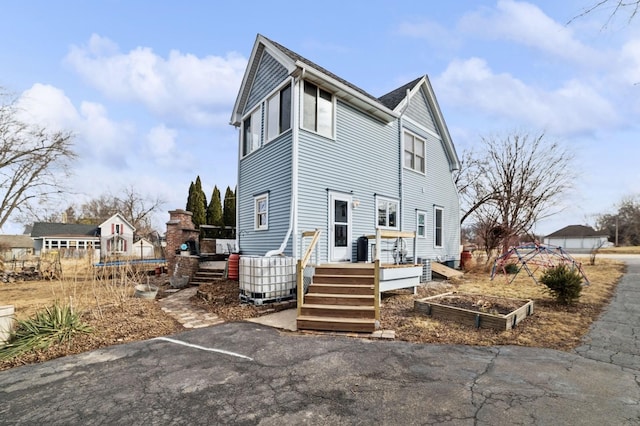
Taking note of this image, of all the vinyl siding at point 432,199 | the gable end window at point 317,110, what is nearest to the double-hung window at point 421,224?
the vinyl siding at point 432,199

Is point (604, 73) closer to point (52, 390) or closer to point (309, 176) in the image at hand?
point (309, 176)

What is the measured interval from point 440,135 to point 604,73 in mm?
11875

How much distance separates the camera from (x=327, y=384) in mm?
3561

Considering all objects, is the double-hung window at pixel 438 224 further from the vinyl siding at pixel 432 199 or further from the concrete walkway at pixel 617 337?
the concrete walkway at pixel 617 337

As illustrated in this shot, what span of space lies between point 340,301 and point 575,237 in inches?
2826

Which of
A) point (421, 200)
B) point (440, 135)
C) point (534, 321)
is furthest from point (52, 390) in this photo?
point (440, 135)

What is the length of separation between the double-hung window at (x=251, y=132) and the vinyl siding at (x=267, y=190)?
1.26 feet

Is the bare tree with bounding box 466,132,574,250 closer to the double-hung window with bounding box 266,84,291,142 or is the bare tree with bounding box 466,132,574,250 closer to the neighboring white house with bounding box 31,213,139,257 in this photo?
the double-hung window with bounding box 266,84,291,142

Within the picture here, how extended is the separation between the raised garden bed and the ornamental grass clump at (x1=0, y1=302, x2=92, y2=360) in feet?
23.1

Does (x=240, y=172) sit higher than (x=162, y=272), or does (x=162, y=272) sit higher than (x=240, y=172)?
(x=240, y=172)

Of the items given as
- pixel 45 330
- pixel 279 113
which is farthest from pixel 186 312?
pixel 279 113

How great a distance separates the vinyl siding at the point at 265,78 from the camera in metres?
9.89

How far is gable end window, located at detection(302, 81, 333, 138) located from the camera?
29.8 ft

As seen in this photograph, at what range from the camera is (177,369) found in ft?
13.4
